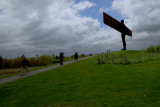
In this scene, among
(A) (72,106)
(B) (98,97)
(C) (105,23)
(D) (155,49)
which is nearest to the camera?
(A) (72,106)

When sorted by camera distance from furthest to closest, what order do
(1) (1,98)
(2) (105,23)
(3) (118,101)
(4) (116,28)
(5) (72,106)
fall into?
1. (4) (116,28)
2. (2) (105,23)
3. (1) (1,98)
4. (3) (118,101)
5. (5) (72,106)

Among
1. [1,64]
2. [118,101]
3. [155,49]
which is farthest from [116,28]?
[118,101]

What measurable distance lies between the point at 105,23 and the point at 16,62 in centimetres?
1636

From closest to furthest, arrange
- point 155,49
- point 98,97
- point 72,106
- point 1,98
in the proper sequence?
point 72,106 < point 98,97 < point 1,98 < point 155,49

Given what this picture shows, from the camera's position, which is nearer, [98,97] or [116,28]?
[98,97]

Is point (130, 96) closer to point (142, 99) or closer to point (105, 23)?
point (142, 99)

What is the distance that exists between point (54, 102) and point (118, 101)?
2.38 m

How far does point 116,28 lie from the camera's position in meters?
26.5

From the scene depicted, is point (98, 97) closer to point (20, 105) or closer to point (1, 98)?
point (20, 105)

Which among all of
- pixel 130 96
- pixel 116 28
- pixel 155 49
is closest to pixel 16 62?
pixel 116 28

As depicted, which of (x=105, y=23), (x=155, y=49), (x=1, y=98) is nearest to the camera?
(x=1, y=98)

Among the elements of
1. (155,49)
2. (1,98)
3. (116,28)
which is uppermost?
(116,28)

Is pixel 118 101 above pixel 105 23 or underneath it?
underneath

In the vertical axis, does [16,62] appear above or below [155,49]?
below
